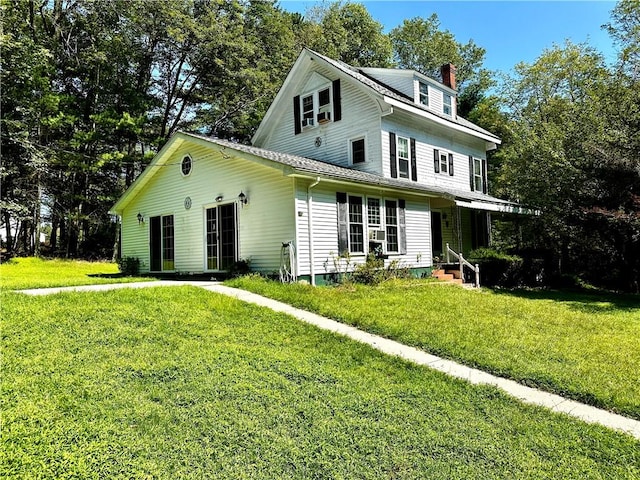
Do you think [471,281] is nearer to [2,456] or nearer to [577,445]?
[577,445]

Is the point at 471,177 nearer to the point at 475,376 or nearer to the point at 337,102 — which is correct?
the point at 337,102

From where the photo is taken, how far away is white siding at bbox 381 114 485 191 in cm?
1495

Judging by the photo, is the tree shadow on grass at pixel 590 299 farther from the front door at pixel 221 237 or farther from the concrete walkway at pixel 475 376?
the front door at pixel 221 237

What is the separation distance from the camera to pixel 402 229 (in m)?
13.5

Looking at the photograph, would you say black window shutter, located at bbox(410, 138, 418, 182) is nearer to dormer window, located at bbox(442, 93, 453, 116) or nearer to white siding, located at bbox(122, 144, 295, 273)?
dormer window, located at bbox(442, 93, 453, 116)

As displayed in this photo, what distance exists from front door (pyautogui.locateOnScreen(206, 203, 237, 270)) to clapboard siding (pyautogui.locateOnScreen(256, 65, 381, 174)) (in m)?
5.27

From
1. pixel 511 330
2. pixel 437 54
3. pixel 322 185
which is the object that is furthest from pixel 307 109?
pixel 437 54

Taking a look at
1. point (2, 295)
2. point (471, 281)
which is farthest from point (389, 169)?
point (2, 295)

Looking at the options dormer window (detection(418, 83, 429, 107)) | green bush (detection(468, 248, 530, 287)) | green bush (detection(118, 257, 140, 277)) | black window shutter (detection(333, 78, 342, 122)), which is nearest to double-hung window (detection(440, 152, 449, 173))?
dormer window (detection(418, 83, 429, 107))

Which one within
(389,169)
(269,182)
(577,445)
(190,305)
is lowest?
(577,445)

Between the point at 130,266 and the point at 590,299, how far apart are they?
15.5 m

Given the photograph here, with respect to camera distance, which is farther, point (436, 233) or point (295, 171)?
point (436, 233)

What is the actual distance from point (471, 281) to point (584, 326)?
22.9 feet

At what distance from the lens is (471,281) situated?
15.0 metres
